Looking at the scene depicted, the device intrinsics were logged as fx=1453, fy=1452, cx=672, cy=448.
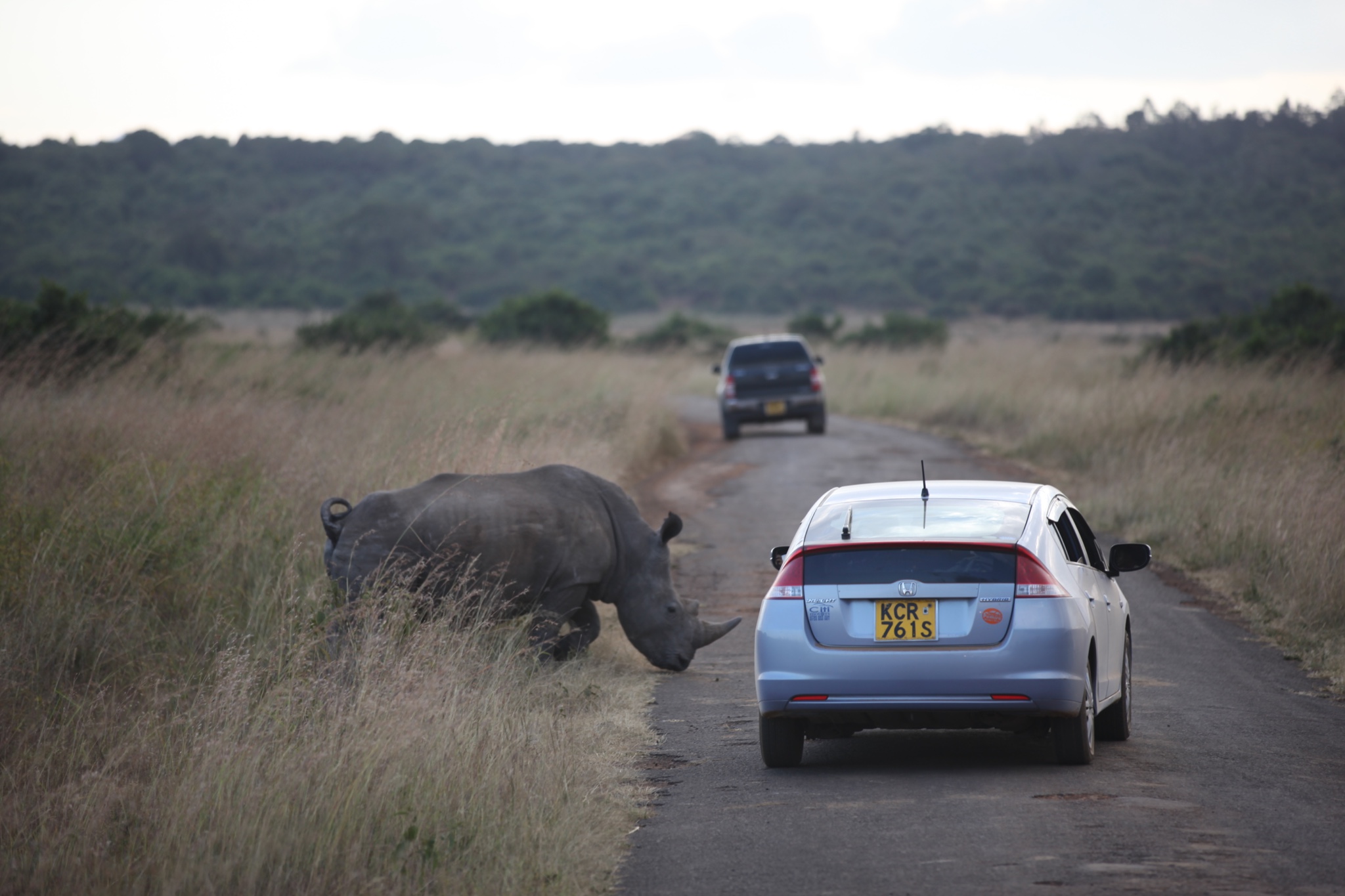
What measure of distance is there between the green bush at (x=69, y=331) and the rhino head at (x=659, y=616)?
9217 millimetres

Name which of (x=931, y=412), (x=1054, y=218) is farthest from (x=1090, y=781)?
(x=1054, y=218)

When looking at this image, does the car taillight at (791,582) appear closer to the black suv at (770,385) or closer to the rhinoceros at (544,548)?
the rhinoceros at (544,548)

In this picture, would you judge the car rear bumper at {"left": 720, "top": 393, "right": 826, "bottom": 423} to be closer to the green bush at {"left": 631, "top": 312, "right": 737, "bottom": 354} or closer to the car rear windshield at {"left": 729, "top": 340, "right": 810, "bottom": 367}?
the car rear windshield at {"left": 729, "top": 340, "right": 810, "bottom": 367}

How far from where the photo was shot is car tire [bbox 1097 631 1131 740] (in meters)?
7.79

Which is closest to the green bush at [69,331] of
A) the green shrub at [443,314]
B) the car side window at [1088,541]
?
the car side window at [1088,541]

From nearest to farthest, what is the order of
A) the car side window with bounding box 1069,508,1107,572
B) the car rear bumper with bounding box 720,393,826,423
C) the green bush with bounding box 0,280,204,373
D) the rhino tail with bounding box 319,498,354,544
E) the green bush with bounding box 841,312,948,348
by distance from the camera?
the car side window with bounding box 1069,508,1107,572 → the rhino tail with bounding box 319,498,354,544 → the green bush with bounding box 0,280,204,373 → the car rear bumper with bounding box 720,393,826,423 → the green bush with bounding box 841,312,948,348

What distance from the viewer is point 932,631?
6.67m

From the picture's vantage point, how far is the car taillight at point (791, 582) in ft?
22.7

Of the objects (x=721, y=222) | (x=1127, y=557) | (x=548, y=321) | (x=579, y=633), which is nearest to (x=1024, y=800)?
(x=1127, y=557)

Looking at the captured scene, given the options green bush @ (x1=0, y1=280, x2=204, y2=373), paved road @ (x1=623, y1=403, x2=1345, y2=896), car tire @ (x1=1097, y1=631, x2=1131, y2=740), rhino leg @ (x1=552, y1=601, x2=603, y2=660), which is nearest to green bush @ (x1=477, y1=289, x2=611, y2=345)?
green bush @ (x1=0, y1=280, x2=204, y2=373)

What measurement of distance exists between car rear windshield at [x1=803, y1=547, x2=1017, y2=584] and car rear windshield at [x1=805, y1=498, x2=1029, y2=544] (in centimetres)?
8

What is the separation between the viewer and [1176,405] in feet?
73.0

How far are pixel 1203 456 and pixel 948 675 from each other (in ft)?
41.0

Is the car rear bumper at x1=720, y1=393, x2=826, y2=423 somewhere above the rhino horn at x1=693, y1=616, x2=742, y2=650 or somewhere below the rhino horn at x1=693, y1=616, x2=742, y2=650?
below
